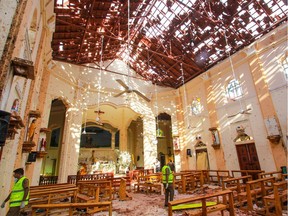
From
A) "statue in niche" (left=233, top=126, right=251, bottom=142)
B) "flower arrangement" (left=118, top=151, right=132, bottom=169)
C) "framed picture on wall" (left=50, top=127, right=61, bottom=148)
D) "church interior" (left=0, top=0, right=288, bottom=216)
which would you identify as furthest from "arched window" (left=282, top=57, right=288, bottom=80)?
"framed picture on wall" (left=50, top=127, right=61, bottom=148)

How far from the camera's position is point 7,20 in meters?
3.05

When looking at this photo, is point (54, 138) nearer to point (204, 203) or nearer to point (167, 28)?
point (167, 28)

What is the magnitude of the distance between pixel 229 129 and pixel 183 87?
567cm

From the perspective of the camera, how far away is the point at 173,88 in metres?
16.4

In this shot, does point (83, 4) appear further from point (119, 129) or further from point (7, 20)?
point (119, 129)

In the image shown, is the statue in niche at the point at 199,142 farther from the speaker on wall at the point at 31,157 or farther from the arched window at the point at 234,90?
the speaker on wall at the point at 31,157

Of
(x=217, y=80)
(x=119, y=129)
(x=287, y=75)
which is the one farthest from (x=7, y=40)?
(x=119, y=129)

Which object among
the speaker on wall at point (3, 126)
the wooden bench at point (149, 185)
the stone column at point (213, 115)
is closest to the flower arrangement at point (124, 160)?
the wooden bench at point (149, 185)

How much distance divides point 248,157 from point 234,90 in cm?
435

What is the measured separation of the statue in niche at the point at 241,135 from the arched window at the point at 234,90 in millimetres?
2054

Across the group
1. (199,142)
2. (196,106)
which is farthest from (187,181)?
(196,106)

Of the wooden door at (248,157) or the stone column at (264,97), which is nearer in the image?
the stone column at (264,97)

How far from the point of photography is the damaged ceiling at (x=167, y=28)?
892 centimetres

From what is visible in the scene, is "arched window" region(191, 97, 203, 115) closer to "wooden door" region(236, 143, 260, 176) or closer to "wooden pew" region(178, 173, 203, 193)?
"wooden door" region(236, 143, 260, 176)
